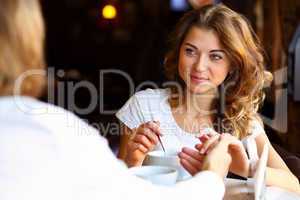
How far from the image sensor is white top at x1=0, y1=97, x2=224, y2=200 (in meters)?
0.70

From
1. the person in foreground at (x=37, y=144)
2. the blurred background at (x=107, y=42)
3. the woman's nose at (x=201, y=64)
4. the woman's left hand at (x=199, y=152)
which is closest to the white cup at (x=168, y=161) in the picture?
the woman's left hand at (x=199, y=152)

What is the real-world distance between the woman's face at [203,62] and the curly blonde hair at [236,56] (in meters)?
0.03

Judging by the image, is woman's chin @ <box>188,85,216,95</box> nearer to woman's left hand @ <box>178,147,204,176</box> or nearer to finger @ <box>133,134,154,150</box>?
finger @ <box>133,134,154,150</box>

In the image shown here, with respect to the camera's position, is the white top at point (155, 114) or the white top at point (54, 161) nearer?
the white top at point (54, 161)

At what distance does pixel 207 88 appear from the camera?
1805 millimetres

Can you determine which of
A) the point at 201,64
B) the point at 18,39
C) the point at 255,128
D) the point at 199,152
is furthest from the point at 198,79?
the point at 18,39

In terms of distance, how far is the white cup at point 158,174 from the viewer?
97cm

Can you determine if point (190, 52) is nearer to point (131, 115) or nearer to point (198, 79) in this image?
point (198, 79)

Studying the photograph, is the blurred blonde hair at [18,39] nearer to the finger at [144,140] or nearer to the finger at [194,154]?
the finger at [194,154]

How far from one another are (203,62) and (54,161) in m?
1.07

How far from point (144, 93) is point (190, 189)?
1130mm

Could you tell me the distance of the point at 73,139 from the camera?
0.75 m

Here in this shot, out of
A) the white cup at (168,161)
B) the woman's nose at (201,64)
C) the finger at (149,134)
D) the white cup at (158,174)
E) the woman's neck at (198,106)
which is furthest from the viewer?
the woman's neck at (198,106)

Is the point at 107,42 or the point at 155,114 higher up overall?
the point at 155,114
